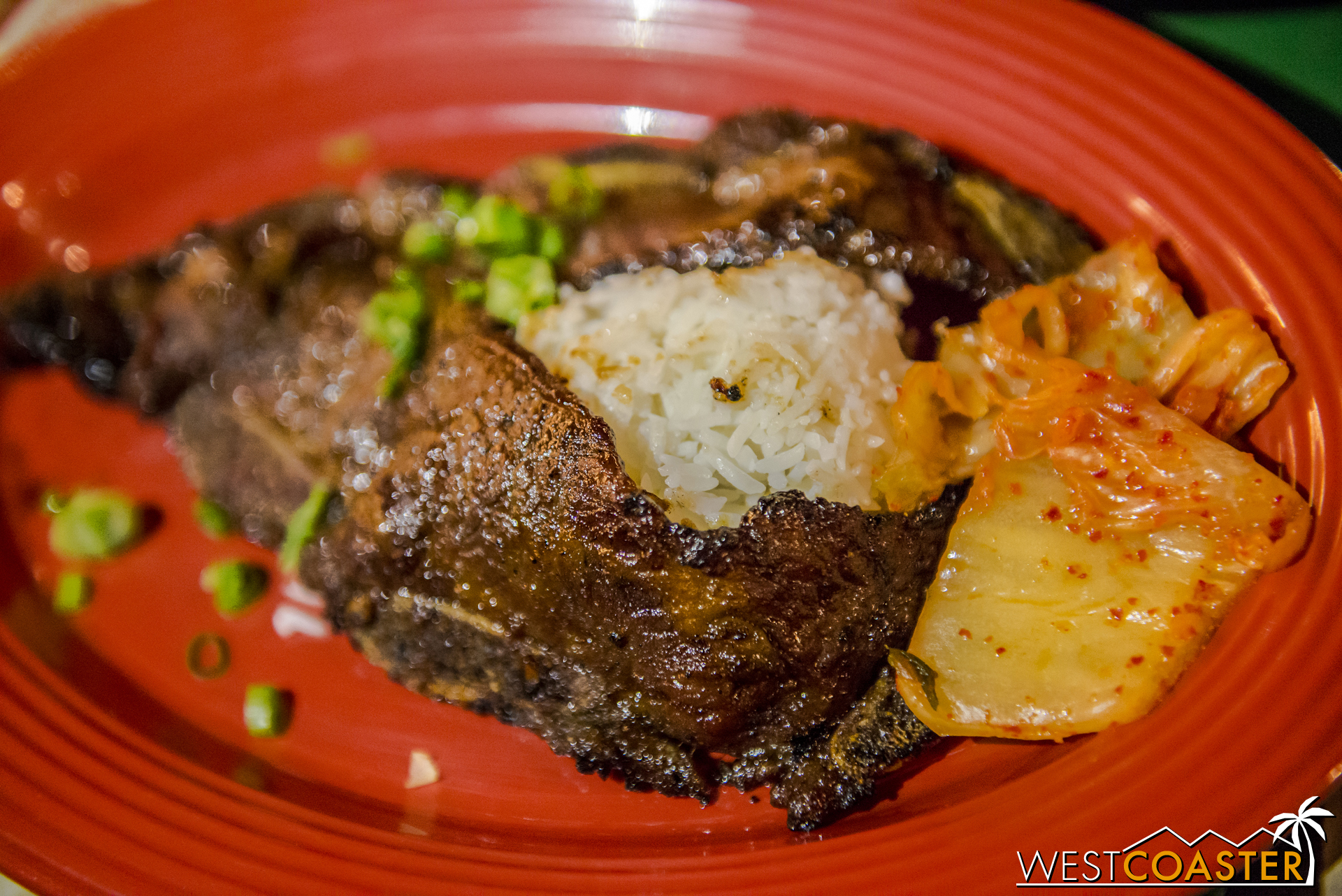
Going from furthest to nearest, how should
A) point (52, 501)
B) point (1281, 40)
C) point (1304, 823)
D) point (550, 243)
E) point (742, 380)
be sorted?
point (1281, 40) → point (52, 501) → point (550, 243) → point (742, 380) → point (1304, 823)

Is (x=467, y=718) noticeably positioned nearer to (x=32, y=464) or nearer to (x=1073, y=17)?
(x=32, y=464)

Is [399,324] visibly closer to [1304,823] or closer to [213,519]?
[213,519]

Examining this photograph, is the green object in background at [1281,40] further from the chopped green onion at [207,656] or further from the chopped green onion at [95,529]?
the chopped green onion at [95,529]

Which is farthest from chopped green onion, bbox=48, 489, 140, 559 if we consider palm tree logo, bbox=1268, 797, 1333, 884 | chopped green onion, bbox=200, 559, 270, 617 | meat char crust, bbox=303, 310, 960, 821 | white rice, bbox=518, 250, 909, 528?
palm tree logo, bbox=1268, 797, 1333, 884

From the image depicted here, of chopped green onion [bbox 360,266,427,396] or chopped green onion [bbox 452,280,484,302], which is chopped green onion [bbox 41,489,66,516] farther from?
chopped green onion [bbox 452,280,484,302]

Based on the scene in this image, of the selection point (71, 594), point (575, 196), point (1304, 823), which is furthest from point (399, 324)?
point (1304, 823)

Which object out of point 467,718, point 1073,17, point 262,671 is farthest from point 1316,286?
point 262,671
